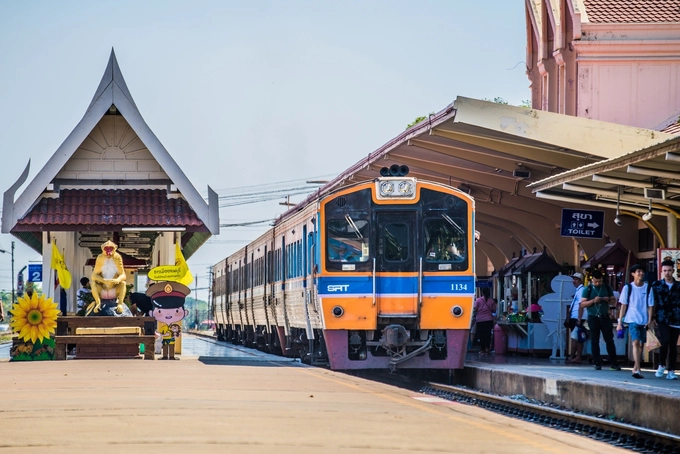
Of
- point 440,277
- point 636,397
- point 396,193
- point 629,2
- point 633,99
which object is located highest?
point 629,2

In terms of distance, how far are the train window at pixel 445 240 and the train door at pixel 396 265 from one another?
0.23 metres

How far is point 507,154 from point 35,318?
8745mm

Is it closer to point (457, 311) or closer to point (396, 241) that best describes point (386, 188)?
point (396, 241)

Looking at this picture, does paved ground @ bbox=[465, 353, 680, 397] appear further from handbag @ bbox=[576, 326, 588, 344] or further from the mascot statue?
the mascot statue

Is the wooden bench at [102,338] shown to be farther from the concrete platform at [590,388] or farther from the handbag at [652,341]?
the handbag at [652,341]

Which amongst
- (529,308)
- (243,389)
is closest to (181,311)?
(529,308)

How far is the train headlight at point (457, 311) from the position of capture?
57.4 feet

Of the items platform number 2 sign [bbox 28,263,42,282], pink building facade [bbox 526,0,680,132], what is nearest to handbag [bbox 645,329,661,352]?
pink building facade [bbox 526,0,680,132]

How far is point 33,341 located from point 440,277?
7087mm

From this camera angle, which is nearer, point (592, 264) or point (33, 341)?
point (33, 341)

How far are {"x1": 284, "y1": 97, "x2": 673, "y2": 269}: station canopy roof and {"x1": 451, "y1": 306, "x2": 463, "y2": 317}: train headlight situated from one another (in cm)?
271

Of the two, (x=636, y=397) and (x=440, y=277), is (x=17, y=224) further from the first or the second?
(x=636, y=397)

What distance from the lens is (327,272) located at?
17422 millimetres

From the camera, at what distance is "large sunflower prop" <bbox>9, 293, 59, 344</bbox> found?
19656 mm
